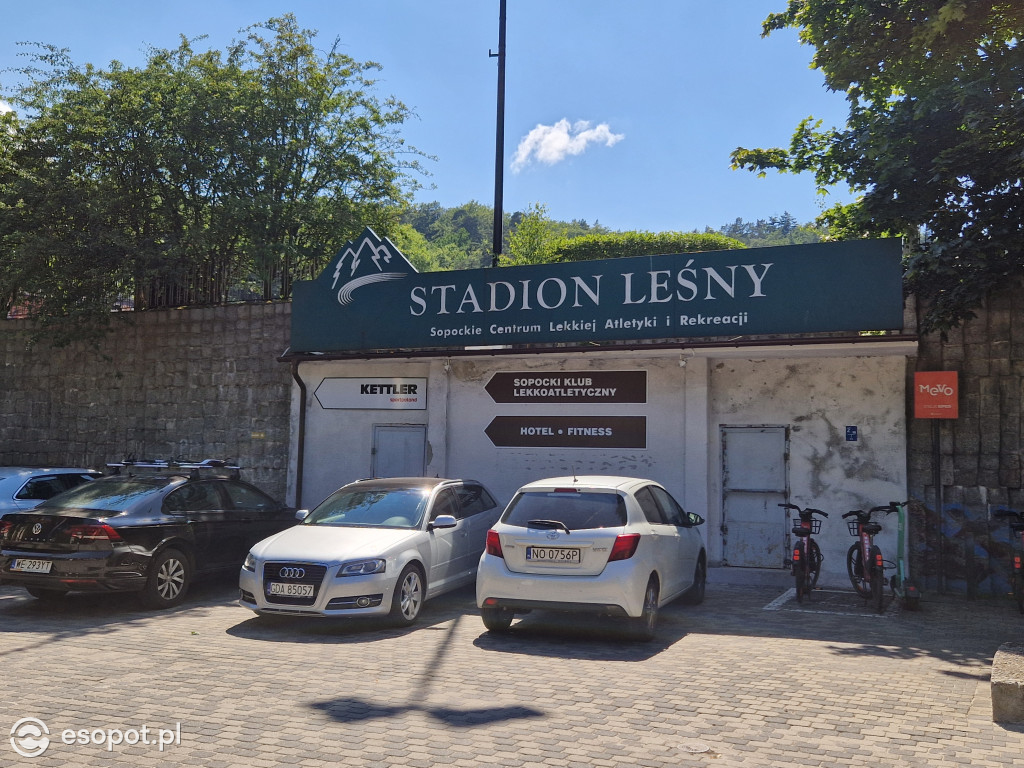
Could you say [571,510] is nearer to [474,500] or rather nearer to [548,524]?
[548,524]

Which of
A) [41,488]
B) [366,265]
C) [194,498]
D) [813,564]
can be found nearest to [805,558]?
[813,564]

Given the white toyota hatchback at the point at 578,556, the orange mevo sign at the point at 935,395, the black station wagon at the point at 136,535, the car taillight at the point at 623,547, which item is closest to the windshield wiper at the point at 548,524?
the white toyota hatchback at the point at 578,556

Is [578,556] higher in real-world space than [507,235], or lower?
lower

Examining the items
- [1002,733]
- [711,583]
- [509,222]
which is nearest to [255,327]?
[711,583]

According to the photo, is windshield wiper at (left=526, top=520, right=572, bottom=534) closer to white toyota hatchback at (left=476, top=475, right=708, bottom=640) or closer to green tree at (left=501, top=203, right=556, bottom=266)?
white toyota hatchback at (left=476, top=475, right=708, bottom=640)

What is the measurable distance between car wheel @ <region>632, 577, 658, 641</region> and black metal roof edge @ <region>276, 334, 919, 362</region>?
15.2 feet

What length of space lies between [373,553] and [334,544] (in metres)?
0.53

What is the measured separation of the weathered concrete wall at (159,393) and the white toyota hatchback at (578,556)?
26.9 feet

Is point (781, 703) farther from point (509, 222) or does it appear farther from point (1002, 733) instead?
point (509, 222)

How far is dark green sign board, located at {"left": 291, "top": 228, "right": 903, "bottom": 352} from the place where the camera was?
11.5m

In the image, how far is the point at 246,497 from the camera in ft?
38.3

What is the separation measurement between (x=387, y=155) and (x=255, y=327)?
20.7 feet

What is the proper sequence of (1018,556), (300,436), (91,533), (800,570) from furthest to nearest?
(300,436) → (800,570) → (1018,556) → (91,533)

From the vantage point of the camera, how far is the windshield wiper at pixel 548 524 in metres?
8.52
